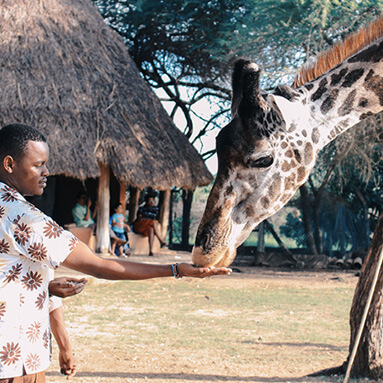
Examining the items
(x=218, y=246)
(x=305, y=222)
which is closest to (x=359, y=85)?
(x=218, y=246)

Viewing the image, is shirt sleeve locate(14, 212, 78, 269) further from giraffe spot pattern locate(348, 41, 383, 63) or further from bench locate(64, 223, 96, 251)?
bench locate(64, 223, 96, 251)

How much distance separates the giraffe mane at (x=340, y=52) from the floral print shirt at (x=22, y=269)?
160 cm

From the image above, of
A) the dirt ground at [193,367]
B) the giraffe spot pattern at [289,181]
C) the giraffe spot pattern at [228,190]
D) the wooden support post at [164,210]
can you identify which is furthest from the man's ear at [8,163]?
the wooden support post at [164,210]

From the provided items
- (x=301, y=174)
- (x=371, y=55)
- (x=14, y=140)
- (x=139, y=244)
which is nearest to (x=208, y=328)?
(x=301, y=174)

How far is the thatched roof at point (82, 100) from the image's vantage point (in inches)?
407

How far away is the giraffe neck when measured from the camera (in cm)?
275

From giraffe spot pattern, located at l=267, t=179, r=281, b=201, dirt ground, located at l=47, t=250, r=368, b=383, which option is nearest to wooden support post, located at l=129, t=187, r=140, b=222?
dirt ground, located at l=47, t=250, r=368, b=383

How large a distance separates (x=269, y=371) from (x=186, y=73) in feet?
42.4

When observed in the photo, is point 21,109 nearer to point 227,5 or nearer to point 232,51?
point 232,51

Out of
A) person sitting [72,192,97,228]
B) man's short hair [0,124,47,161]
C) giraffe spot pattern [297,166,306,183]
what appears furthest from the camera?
person sitting [72,192,97,228]

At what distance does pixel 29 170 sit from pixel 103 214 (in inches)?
357

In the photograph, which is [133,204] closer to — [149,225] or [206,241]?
[149,225]

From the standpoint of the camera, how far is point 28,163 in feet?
6.71

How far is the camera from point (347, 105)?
2.80 meters
